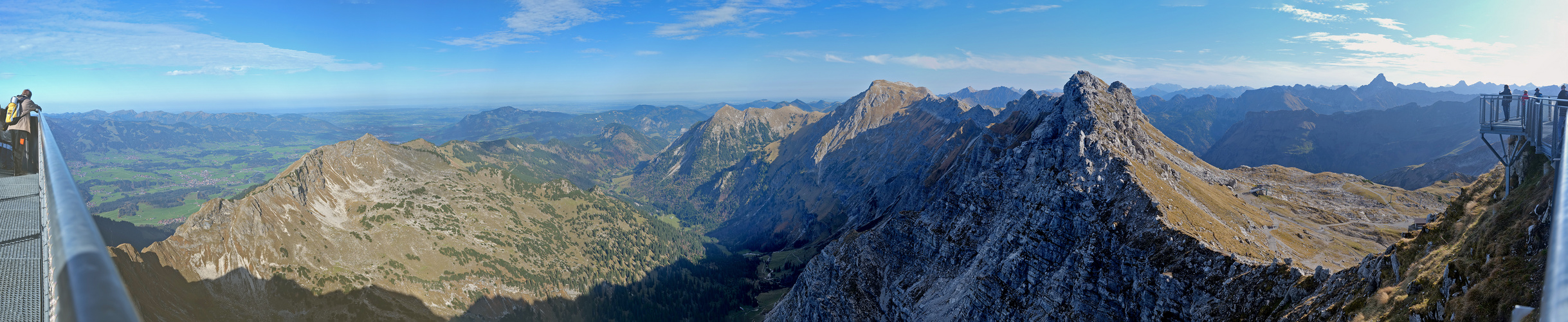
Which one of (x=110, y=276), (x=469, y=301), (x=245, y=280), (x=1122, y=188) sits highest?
(x=110, y=276)

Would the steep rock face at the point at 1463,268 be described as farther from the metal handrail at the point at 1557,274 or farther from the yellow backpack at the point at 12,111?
the yellow backpack at the point at 12,111

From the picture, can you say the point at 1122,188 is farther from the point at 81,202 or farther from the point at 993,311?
the point at 81,202

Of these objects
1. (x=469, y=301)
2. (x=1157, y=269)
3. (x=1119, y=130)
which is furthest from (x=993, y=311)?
(x=469, y=301)

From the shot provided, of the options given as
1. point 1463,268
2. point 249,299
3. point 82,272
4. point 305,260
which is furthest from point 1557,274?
point 305,260

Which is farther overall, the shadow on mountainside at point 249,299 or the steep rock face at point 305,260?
the steep rock face at point 305,260

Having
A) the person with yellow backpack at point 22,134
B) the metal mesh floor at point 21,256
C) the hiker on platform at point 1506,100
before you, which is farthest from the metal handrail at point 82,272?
the hiker on platform at point 1506,100

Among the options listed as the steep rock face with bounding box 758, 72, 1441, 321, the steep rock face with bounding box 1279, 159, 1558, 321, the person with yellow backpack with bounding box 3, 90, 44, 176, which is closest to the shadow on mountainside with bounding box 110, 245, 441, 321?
the steep rock face with bounding box 758, 72, 1441, 321
